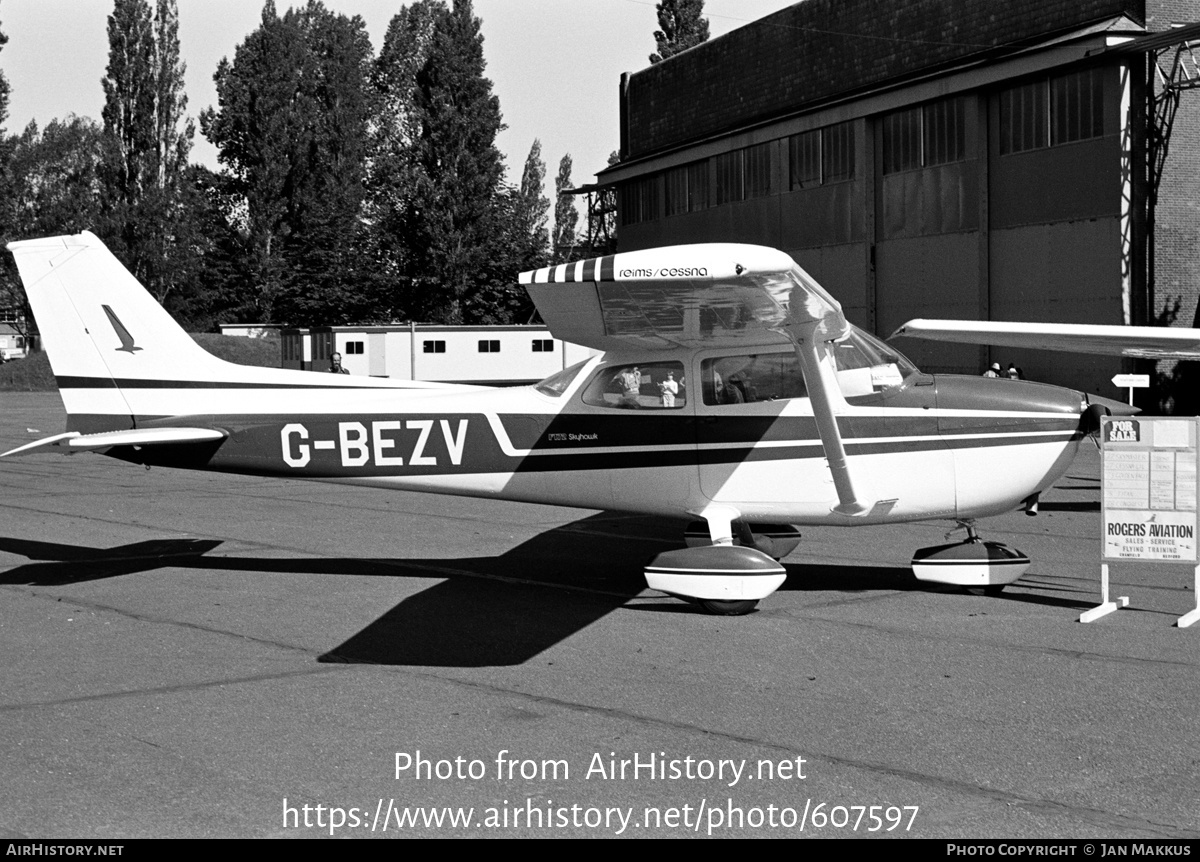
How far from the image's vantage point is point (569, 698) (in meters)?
6.43

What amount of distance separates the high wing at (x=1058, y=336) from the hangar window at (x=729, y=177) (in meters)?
32.6

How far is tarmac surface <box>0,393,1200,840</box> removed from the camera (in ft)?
15.5

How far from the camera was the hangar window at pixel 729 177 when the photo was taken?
41625 mm

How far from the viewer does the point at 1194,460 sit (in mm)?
8398

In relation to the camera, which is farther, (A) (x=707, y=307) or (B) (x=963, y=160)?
(B) (x=963, y=160)

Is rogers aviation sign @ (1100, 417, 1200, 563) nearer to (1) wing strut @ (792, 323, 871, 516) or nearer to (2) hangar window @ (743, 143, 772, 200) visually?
(1) wing strut @ (792, 323, 871, 516)

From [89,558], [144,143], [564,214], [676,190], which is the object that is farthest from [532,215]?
[89,558]

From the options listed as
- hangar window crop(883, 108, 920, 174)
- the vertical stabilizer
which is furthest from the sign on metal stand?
hangar window crop(883, 108, 920, 174)

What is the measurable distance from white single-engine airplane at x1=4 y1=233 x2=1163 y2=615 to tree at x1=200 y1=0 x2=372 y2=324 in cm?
6223

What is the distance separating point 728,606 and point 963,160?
26433 millimetres

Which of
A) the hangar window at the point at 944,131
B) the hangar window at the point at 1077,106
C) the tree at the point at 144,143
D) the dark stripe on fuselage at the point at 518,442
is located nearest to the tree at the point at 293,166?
the tree at the point at 144,143

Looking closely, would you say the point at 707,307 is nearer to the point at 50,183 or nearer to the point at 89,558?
the point at 89,558

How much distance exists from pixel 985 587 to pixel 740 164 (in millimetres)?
33841
